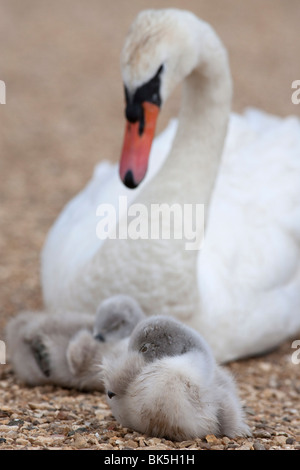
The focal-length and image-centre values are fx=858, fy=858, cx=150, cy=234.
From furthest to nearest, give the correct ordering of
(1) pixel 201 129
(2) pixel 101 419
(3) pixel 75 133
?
(3) pixel 75 133 → (1) pixel 201 129 → (2) pixel 101 419

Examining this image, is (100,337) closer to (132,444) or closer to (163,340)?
(163,340)

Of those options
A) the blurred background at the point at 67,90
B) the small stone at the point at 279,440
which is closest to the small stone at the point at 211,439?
the small stone at the point at 279,440

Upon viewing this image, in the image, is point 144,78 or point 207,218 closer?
point 144,78

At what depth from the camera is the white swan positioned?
364cm

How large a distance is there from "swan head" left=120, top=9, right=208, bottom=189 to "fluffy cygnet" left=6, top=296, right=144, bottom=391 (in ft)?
1.76

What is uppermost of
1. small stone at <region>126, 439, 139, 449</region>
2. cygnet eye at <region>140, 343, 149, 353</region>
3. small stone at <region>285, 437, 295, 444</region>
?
cygnet eye at <region>140, 343, 149, 353</region>

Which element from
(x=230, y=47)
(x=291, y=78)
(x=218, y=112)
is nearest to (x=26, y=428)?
(x=218, y=112)

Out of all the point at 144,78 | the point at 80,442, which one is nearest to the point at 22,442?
the point at 80,442

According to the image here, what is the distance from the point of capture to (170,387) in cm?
261

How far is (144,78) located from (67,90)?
6.59 metres

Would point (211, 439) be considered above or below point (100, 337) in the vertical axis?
below

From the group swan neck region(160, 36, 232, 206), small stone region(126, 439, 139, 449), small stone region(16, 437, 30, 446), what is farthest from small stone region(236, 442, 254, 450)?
swan neck region(160, 36, 232, 206)

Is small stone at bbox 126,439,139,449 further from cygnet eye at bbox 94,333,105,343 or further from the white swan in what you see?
the white swan

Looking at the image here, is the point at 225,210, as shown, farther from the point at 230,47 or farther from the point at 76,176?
the point at 230,47
